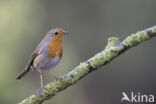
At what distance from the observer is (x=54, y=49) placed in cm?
462

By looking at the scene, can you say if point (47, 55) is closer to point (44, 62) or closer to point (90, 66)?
point (44, 62)

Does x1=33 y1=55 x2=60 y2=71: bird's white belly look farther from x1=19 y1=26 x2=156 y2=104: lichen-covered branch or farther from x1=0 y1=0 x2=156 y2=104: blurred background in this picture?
x1=0 y1=0 x2=156 y2=104: blurred background

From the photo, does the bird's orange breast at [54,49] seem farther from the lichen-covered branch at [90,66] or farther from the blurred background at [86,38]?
the blurred background at [86,38]

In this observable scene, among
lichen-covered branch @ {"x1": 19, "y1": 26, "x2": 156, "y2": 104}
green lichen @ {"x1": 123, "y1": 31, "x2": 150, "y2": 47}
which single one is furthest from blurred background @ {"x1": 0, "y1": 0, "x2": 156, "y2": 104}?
green lichen @ {"x1": 123, "y1": 31, "x2": 150, "y2": 47}

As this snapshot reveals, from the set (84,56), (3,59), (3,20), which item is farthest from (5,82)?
(84,56)

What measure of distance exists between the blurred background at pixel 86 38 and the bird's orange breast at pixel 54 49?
3.67 metres

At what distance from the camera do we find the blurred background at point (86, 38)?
338 inches

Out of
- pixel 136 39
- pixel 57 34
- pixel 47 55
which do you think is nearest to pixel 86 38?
pixel 57 34

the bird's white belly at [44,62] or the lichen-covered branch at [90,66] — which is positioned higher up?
the bird's white belly at [44,62]

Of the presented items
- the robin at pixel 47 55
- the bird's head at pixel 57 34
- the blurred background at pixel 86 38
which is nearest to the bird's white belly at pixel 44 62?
the robin at pixel 47 55

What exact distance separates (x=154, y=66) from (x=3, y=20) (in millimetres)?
4057

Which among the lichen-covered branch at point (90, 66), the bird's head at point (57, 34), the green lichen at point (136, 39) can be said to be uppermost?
the bird's head at point (57, 34)

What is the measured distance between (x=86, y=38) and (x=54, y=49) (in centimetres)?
542

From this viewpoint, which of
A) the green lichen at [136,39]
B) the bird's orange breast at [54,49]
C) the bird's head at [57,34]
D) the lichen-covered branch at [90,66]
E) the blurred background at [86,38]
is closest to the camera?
the lichen-covered branch at [90,66]
